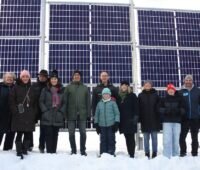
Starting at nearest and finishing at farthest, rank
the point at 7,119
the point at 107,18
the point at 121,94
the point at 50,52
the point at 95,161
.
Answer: the point at 95,161, the point at 7,119, the point at 121,94, the point at 50,52, the point at 107,18

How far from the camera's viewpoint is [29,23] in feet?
45.4

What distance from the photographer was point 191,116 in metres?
9.52

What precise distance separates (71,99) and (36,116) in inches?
39.4

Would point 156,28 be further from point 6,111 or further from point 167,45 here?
point 6,111

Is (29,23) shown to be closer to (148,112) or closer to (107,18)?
(107,18)

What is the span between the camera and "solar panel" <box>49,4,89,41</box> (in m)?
13.8

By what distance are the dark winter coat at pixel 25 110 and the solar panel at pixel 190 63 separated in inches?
290

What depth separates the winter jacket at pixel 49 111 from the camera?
889cm

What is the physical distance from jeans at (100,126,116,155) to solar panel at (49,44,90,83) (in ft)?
14.1

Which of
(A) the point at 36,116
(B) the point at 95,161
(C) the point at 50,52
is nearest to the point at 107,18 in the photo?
(C) the point at 50,52

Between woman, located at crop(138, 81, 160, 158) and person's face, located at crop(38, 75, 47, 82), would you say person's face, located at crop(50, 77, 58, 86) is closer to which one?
person's face, located at crop(38, 75, 47, 82)

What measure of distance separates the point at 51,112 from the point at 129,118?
6.69 feet

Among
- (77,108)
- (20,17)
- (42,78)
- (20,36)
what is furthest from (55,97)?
(20,17)

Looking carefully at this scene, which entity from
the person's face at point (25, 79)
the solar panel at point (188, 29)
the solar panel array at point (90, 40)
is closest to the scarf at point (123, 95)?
the person's face at point (25, 79)
